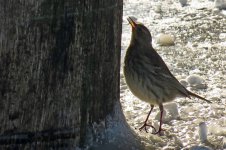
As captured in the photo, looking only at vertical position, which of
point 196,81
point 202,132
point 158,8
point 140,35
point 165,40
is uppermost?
point 140,35

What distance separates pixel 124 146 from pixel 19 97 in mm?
1073

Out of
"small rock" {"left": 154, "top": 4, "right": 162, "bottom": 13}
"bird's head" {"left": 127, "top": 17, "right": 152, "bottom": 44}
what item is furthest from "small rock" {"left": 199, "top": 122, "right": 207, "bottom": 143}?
"small rock" {"left": 154, "top": 4, "right": 162, "bottom": 13}

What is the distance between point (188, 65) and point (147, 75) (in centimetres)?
142

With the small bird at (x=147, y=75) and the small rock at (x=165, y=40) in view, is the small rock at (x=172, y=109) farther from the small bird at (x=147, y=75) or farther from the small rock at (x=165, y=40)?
the small rock at (x=165, y=40)

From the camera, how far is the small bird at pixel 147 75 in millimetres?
6500

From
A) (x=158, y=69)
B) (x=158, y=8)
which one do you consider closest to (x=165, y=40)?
(x=158, y=8)

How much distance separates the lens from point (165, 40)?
847 cm

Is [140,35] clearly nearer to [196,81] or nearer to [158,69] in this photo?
[158,69]

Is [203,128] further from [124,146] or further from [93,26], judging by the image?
[93,26]

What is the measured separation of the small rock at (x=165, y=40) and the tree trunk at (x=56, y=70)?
3026 millimetres

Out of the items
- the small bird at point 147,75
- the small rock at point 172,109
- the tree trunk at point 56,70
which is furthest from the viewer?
the small rock at point 172,109

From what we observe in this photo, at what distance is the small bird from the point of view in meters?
6.50

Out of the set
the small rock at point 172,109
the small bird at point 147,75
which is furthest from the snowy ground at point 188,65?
the small bird at point 147,75

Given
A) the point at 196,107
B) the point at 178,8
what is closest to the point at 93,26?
the point at 196,107
